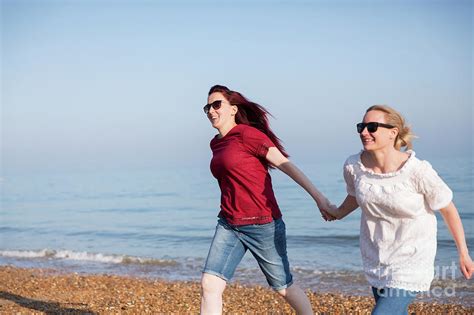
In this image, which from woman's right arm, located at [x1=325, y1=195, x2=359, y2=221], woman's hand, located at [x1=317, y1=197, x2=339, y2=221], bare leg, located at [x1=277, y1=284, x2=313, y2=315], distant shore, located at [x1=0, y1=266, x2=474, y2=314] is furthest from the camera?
distant shore, located at [x1=0, y1=266, x2=474, y2=314]

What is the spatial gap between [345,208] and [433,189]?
0.86m

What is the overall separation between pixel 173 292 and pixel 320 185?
31.3m

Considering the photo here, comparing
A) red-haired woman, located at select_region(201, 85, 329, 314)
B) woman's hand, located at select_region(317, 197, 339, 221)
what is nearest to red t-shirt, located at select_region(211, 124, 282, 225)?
red-haired woman, located at select_region(201, 85, 329, 314)

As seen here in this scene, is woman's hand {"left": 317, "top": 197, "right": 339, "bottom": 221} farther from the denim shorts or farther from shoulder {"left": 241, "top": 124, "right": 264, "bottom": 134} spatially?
shoulder {"left": 241, "top": 124, "right": 264, "bottom": 134}

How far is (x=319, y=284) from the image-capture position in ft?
39.3

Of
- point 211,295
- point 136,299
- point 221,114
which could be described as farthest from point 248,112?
point 136,299

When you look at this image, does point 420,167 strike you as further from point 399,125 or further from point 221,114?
point 221,114

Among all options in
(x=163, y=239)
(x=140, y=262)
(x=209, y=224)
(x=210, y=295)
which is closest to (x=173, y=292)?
(x=210, y=295)

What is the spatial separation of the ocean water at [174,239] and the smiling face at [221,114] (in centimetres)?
547

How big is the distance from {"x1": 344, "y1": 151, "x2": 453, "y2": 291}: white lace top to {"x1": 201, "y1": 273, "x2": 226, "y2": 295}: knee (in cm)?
145

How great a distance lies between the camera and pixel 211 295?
527 cm

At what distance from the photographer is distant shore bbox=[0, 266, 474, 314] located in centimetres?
819

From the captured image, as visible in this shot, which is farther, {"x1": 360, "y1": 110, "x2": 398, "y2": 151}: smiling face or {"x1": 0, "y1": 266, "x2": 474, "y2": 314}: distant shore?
{"x1": 0, "y1": 266, "x2": 474, "y2": 314}: distant shore

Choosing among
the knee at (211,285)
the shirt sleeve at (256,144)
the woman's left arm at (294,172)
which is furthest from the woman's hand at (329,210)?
the knee at (211,285)
